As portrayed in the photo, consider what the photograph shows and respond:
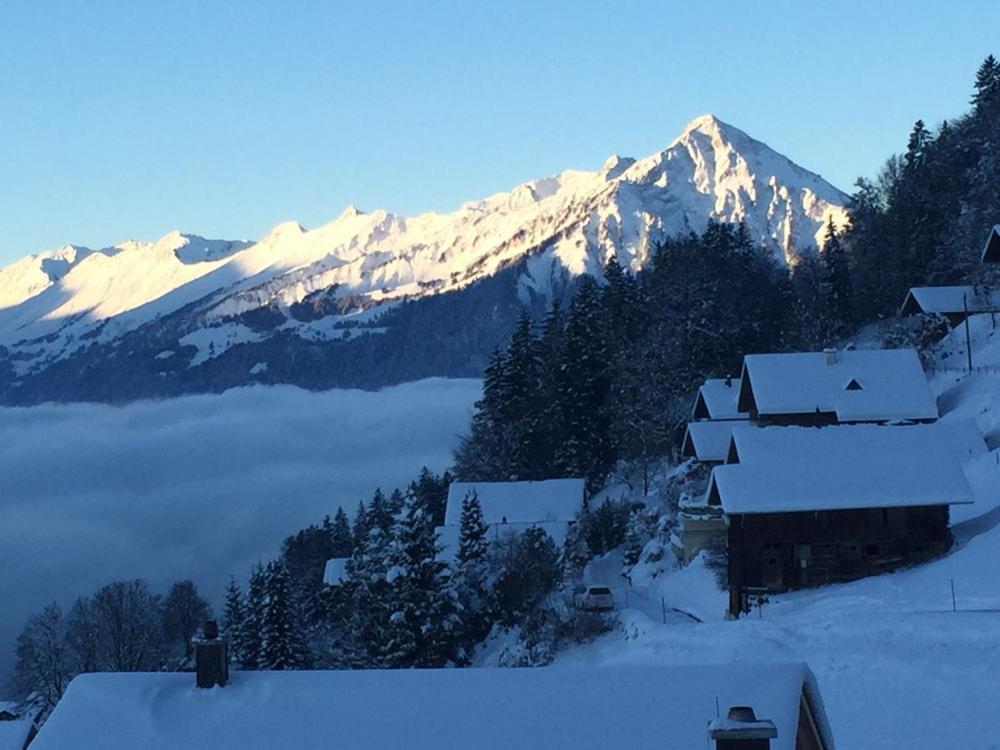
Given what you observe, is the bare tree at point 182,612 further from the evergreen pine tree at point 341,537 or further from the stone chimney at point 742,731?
the stone chimney at point 742,731

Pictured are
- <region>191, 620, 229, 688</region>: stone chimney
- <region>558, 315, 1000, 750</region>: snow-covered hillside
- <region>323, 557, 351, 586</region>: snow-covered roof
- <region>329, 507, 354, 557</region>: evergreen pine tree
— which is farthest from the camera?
<region>329, 507, 354, 557</region>: evergreen pine tree

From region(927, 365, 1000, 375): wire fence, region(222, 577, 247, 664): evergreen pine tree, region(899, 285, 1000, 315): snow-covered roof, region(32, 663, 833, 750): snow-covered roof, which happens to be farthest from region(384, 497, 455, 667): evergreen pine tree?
region(899, 285, 1000, 315): snow-covered roof

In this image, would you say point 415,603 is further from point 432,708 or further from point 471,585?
point 432,708

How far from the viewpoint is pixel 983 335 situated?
206ft

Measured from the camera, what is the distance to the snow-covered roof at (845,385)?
172ft

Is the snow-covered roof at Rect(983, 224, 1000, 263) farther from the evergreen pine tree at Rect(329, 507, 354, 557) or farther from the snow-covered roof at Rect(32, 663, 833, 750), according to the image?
the evergreen pine tree at Rect(329, 507, 354, 557)

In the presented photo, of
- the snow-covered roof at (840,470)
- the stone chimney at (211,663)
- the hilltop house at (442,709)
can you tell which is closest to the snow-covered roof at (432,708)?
the hilltop house at (442,709)

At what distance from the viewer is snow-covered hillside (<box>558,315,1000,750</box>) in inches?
910

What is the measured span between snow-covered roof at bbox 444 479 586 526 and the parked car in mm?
19503

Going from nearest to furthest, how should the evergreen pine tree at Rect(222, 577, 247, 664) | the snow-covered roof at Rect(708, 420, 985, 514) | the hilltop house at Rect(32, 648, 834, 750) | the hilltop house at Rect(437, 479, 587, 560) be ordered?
the hilltop house at Rect(32, 648, 834, 750)
the snow-covered roof at Rect(708, 420, 985, 514)
the evergreen pine tree at Rect(222, 577, 247, 664)
the hilltop house at Rect(437, 479, 587, 560)

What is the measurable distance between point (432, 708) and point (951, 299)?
190ft

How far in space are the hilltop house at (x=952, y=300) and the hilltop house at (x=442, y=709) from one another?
5482 centimetres

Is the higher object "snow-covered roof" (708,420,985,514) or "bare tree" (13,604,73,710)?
"snow-covered roof" (708,420,985,514)

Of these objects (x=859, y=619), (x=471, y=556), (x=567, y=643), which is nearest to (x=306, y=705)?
(x=859, y=619)
